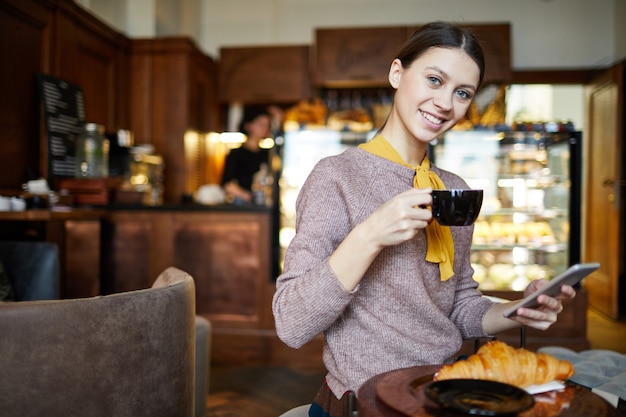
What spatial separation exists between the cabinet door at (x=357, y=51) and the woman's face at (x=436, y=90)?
4589 millimetres

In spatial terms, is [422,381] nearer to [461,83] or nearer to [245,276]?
[461,83]

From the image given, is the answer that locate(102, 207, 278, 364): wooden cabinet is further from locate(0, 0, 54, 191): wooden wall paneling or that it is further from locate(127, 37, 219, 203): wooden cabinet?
locate(127, 37, 219, 203): wooden cabinet

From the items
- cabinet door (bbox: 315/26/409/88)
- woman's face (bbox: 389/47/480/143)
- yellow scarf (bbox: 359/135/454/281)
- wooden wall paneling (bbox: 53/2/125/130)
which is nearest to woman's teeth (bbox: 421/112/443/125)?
woman's face (bbox: 389/47/480/143)

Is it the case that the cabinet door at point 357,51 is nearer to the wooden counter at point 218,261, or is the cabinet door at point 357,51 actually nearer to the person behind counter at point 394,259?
the wooden counter at point 218,261

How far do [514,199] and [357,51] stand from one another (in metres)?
2.43

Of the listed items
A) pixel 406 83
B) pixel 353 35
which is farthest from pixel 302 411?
pixel 353 35

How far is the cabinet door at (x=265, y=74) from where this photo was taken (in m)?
6.04

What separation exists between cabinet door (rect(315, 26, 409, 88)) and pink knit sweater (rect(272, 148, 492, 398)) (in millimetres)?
4622

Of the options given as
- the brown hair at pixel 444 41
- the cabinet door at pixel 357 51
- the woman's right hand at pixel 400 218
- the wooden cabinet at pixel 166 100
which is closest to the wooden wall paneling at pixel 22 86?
the wooden cabinet at pixel 166 100

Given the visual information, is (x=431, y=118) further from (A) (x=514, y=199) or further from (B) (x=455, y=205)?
(A) (x=514, y=199)

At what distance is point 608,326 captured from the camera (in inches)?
194

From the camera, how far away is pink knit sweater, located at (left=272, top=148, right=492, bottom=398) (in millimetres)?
1082

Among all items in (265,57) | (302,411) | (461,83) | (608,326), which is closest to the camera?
(461,83)

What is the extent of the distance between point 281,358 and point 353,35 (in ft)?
11.0
